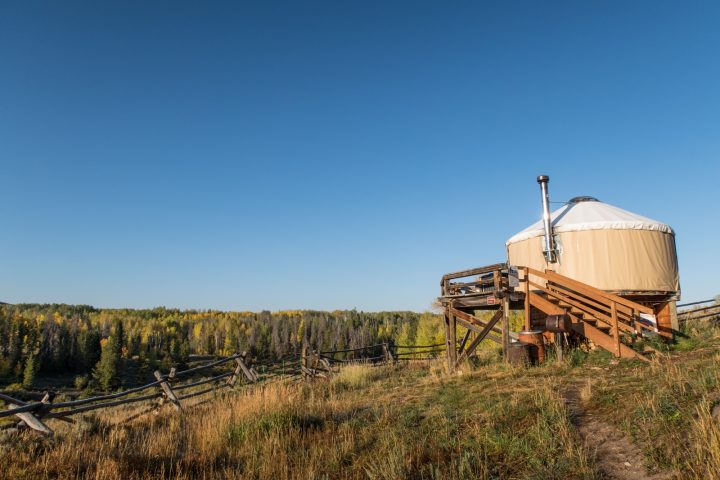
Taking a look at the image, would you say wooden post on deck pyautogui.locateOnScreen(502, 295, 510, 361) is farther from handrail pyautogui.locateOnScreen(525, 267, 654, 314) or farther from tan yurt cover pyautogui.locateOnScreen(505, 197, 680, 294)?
tan yurt cover pyautogui.locateOnScreen(505, 197, 680, 294)

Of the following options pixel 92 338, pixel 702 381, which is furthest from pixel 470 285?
pixel 92 338

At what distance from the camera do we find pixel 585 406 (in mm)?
6746

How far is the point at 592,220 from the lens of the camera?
15.0m

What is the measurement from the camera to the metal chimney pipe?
49.6 ft

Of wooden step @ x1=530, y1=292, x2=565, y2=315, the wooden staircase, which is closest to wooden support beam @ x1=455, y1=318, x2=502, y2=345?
the wooden staircase

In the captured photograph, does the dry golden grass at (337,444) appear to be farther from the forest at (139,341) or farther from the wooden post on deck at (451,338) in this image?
the forest at (139,341)

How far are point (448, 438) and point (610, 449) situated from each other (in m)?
2.01

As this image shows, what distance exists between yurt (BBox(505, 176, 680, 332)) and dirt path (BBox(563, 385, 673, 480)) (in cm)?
955

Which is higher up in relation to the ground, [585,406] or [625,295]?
[625,295]

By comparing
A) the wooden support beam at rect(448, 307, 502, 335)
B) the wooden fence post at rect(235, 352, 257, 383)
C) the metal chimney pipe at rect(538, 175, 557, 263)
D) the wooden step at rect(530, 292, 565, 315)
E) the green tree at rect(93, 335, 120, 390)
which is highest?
the metal chimney pipe at rect(538, 175, 557, 263)

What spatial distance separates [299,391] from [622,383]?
7821 millimetres

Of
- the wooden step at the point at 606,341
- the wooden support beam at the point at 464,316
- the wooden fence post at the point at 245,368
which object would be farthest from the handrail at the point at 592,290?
the wooden fence post at the point at 245,368

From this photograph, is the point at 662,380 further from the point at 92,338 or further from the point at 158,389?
the point at 92,338

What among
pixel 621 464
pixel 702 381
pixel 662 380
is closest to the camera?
pixel 621 464
